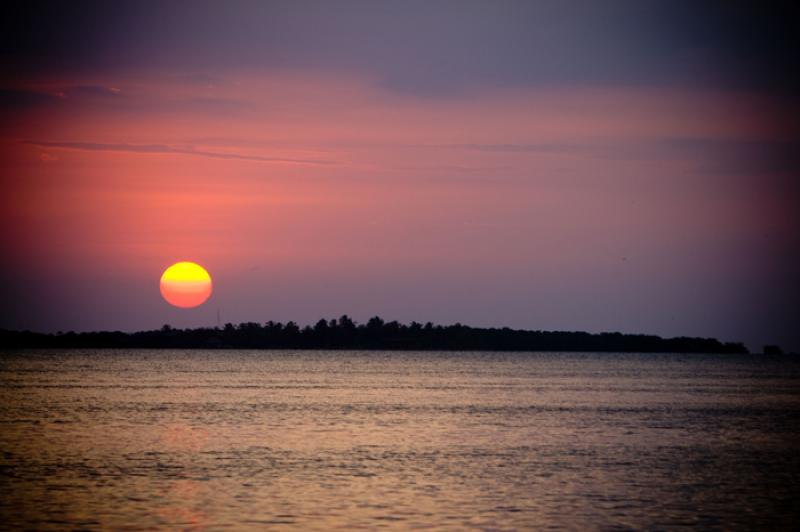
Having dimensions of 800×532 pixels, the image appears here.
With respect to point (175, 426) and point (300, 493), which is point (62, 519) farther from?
point (175, 426)

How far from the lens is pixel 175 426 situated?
6178 cm

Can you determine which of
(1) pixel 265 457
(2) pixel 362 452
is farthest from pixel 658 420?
(1) pixel 265 457

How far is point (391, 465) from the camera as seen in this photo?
42.7m

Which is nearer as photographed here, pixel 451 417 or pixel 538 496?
pixel 538 496

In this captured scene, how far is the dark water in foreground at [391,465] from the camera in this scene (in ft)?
104

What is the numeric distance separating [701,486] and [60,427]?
37610 mm

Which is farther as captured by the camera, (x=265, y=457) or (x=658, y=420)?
(x=658, y=420)

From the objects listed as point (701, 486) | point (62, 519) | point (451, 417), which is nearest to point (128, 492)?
point (62, 519)

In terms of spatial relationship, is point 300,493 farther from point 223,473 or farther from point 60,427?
point 60,427

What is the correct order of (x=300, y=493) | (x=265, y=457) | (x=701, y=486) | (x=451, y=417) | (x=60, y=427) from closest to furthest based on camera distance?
(x=300, y=493) < (x=701, y=486) < (x=265, y=457) < (x=60, y=427) < (x=451, y=417)

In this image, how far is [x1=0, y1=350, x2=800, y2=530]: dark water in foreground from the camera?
1253 inches

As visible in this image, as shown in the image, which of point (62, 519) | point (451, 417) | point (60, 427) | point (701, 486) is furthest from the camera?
point (451, 417)

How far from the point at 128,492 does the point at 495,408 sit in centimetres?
4938

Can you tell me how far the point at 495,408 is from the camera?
8175cm
